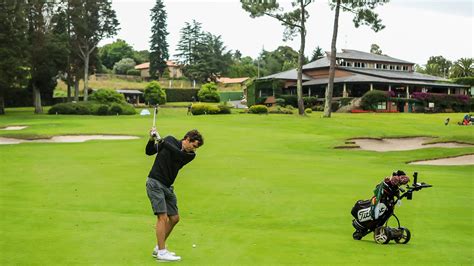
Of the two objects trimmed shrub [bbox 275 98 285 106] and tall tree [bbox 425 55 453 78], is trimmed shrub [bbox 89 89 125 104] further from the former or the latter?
tall tree [bbox 425 55 453 78]

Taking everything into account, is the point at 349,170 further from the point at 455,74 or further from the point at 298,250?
the point at 455,74

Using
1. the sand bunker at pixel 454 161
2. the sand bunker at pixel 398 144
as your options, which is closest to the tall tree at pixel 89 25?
the sand bunker at pixel 398 144

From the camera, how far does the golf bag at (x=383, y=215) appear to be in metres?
11.4

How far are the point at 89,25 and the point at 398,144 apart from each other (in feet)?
214

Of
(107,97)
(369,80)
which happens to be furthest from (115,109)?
(369,80)

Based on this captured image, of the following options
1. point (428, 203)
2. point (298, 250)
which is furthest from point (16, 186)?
point (428, 203)

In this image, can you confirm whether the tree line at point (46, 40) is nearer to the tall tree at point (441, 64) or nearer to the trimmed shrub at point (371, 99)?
the trimmed shrub at point (371, 99)

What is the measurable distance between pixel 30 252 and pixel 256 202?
7860 millimetres

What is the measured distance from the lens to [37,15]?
78125mm

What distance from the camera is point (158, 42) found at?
136m

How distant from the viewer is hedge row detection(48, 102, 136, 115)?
7112 cm

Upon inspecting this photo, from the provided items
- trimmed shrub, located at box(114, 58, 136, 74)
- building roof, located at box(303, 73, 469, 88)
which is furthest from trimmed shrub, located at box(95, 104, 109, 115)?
trimmed shrub, located at box(114, 58, 136, 74)

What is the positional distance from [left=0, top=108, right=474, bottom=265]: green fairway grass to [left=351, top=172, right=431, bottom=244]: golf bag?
11.0 inches

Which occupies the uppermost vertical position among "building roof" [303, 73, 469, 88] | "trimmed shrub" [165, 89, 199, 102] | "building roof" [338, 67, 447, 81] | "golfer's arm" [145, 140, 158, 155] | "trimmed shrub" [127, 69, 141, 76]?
"trimmed shrub" [127, 69, 141, 76]
